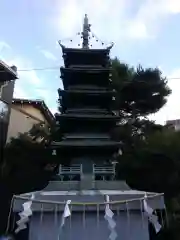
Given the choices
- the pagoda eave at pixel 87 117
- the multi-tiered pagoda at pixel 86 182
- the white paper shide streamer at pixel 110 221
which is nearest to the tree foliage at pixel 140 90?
the multi-tiered pagoda at pixel 86 182

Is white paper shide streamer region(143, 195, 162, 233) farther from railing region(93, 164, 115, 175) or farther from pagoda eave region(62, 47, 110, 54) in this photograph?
pagoda eave region(62, 47, 110, 54)

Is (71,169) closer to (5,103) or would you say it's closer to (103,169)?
(103,169)

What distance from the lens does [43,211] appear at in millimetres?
11430

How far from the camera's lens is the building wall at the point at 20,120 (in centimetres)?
2109

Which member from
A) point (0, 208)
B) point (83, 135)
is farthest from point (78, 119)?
point (0, 208)

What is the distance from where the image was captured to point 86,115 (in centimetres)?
1483

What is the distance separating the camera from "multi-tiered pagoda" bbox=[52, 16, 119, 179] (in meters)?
14.2

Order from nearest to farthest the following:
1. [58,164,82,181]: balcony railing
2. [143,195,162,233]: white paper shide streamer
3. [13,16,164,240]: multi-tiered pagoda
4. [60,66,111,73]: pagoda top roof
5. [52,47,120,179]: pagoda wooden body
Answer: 1. [143,195,162,233]: white paper shide streamer
2. [13,16,164,240]: multi-tiered pagoda
3. [58,164,82,181]: balcony railing
4. [52,47,120,179]: pagoda wooden body
5. [60,66,111,73]: pagoda top roof

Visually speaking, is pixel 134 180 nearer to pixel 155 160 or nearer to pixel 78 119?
pixel 155 160

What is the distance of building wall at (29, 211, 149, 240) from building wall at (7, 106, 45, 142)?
31.3ft

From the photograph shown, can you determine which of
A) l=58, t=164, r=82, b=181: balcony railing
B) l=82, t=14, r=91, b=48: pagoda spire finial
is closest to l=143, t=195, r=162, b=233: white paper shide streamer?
l=58, t=164, r=82, b=181: balcony railing

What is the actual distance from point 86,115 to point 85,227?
5.01 metres

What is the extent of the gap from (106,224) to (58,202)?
6.37 ft

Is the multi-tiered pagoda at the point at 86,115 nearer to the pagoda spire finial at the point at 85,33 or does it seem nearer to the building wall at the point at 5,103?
the pagoda spire finial at the point at 85,33
